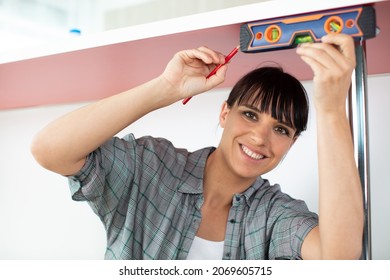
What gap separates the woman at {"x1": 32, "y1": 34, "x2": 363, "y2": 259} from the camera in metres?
0.73

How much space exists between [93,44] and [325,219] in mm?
510

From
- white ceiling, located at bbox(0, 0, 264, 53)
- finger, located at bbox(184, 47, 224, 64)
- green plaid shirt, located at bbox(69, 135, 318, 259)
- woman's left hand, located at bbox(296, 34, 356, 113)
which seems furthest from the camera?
white ceiling, located at bbox(0, 0, 264, 53)

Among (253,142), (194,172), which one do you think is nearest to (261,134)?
(253,142)

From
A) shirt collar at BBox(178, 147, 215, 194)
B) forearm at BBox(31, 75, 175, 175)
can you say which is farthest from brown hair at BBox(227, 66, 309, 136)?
forearm at BBox(31, 75, 175, 175)

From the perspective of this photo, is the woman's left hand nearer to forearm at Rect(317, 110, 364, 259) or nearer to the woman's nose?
forearm at Rect(317, 110, 364, 259)

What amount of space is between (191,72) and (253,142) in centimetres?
19

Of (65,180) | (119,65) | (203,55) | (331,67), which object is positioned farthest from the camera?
(65,180)

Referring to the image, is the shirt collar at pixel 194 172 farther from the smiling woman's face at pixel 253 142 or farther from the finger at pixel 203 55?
the finger at pixel 203 55

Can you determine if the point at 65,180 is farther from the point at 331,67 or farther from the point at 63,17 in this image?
the point at 331,67

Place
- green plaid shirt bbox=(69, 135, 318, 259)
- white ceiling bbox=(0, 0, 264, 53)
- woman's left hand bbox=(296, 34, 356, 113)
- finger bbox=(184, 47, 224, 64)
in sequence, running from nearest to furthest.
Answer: woman's left hand bbox=(296, 34, 356, 113) → finger bbox=(184, 47, 224, 64) → green plaid shirt bbox=(69, 135, 318, 259) → white ceiling bbox=(0, 0, 264, 53)

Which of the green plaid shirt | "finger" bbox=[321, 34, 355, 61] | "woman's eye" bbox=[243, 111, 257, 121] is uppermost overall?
"woman's eye" bbox=[243, 111, 257, 121]

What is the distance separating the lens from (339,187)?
2.19ft

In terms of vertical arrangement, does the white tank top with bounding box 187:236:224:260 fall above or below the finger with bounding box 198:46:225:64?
below

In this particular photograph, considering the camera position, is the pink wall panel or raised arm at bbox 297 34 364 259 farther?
the pink wall panel
